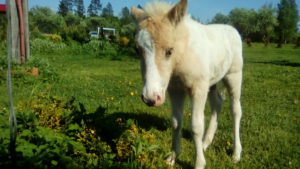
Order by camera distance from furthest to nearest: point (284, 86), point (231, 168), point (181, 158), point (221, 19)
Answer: point (221, 19) < point (284, 86) < point (181, 158) < point (231, 168)

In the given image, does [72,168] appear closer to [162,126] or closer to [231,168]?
[231,168]

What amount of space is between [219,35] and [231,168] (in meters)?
1.69

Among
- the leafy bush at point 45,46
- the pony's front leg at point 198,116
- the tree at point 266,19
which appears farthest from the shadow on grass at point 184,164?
the tree at point 266,19

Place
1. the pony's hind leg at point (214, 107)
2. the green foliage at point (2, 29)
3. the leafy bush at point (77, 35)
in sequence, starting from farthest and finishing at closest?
1. the leafy bush at point (77, 35)
2. the green foliage at point (2, 29)
3. the pony's hind leg at point (214, 107)

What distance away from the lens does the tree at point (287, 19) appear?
7331 cm

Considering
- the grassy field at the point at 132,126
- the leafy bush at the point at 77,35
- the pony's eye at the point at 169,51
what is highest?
the leafy bush at the point at 77,35

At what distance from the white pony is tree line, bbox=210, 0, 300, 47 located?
2556 inches

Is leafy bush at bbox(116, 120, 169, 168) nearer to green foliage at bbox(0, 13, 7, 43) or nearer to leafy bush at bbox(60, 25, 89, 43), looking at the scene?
green foliage at bbox(0, 13, 7, 43)

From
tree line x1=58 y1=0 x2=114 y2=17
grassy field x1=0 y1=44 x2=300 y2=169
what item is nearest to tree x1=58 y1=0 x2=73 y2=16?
tree line x1=58 y1=0 x2=114 y2=17

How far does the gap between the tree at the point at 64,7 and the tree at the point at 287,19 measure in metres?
70.7

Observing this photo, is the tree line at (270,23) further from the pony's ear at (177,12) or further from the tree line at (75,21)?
the pony's ear at (177,12)

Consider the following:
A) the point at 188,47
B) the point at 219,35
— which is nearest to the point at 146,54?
the point at 188,47

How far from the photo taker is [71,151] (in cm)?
311

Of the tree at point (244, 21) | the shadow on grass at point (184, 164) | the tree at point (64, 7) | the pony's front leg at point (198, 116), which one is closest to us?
the pony's front leg at point (198, 116)
